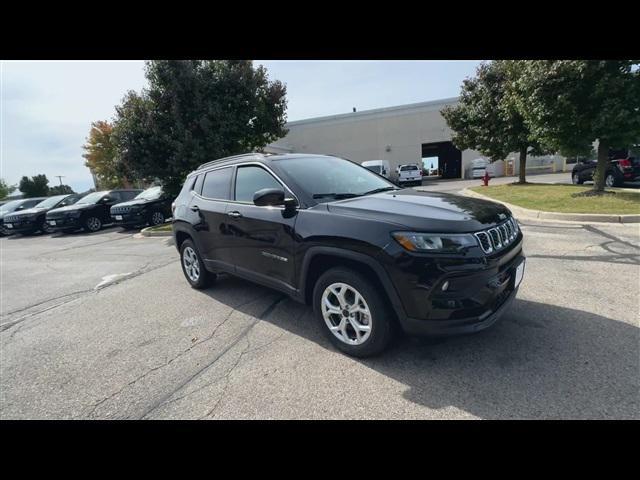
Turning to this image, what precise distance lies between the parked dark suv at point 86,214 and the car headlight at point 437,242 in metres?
15.1

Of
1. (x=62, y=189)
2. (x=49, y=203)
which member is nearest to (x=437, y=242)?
(x=49, y=203)

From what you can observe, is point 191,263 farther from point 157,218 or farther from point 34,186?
point 34,186

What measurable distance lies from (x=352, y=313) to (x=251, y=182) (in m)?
1.89

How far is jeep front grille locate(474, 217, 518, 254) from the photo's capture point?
234 cm

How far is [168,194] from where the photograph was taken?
12492 mm

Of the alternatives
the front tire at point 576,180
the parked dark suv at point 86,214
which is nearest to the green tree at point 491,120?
the front tire at point 576,180

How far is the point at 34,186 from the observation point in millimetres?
41531

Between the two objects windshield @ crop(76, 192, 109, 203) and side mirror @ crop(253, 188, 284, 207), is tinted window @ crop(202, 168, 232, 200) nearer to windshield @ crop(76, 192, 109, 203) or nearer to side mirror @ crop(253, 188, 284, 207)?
side mirror @ crop(253, 188, 284, 207)

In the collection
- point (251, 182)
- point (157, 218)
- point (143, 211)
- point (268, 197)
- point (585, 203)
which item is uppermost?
point (251, 182)

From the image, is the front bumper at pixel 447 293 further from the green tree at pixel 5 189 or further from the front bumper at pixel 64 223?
the green tree at pixel 5 189

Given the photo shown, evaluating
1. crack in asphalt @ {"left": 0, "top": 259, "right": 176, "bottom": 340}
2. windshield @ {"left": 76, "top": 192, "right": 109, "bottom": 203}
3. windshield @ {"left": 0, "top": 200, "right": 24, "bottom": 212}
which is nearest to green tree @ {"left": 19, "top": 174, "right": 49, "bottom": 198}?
windshield @ {"left": 0, "top": 200, "right": 24, "bottom": 212}

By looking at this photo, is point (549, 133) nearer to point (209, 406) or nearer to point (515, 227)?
point (515, 227)

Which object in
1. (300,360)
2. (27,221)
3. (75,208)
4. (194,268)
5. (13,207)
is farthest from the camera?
(13,207)
